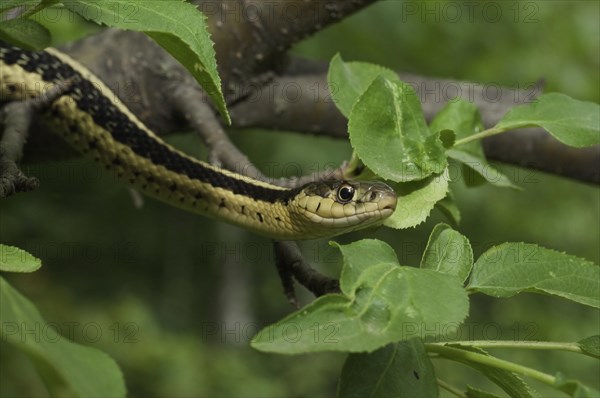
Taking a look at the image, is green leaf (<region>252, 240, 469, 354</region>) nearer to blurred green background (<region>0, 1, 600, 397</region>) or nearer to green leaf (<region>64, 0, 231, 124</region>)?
green leaf (<region>64, 0, 231, 124</region>)

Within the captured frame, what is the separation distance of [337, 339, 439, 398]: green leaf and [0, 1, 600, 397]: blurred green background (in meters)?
1.47

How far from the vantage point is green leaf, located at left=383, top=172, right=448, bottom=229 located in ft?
3.87

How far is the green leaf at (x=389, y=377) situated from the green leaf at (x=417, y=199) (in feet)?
1.08

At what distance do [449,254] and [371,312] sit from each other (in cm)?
20

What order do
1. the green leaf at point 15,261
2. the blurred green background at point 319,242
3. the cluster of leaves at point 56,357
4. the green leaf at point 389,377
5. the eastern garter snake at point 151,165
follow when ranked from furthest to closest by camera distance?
the blurred green background at point 319,242
the eastern garter snake at point 151,165
the green leaf at point 389,377
the green leaf at point 15,261
the cluster of leaves at point 56,357

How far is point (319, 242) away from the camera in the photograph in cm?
526

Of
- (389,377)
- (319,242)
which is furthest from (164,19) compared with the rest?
(319,242)

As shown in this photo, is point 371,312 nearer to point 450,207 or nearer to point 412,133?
point 412,133

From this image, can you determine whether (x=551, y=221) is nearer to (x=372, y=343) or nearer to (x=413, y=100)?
(x=413, y=100)

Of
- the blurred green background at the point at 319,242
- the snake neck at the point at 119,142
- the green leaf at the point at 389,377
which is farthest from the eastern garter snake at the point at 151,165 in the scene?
the green leaf at the point at 389,377

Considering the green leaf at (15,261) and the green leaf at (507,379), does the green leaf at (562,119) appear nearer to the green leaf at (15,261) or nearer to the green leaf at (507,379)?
the green leaf at (507,379)

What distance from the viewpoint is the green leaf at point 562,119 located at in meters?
1.22

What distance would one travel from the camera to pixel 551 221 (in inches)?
206

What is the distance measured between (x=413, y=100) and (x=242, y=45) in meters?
0.93
